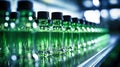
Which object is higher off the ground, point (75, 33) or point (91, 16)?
point (91, 16)

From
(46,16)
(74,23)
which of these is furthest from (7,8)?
(74,23)

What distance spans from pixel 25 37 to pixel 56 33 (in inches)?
10.4

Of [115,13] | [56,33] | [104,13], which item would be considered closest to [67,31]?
[56,33]

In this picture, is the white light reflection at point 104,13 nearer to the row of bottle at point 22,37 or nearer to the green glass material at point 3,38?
the row of bottle at point 22,37

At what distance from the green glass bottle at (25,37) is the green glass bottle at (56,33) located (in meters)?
0.18

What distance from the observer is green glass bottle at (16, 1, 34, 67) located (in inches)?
28.6

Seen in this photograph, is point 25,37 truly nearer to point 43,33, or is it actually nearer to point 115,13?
point 43,33

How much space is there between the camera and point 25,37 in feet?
2.52

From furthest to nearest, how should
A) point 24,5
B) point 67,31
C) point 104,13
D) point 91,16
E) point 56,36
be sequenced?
1. point 104,13
2. point 91,16
3. point 67,31
4. point 56,36
5. point 24,5

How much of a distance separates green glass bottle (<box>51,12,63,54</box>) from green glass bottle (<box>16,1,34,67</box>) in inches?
6.9

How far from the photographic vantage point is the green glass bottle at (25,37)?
73 centimetres

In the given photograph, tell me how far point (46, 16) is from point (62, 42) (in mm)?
244

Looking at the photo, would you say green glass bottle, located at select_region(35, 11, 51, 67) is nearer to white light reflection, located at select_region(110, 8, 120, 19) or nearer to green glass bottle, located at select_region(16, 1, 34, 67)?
green glass bottle, located at select_region(16, 1, 34, 67)

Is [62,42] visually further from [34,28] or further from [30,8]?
[30,8]
